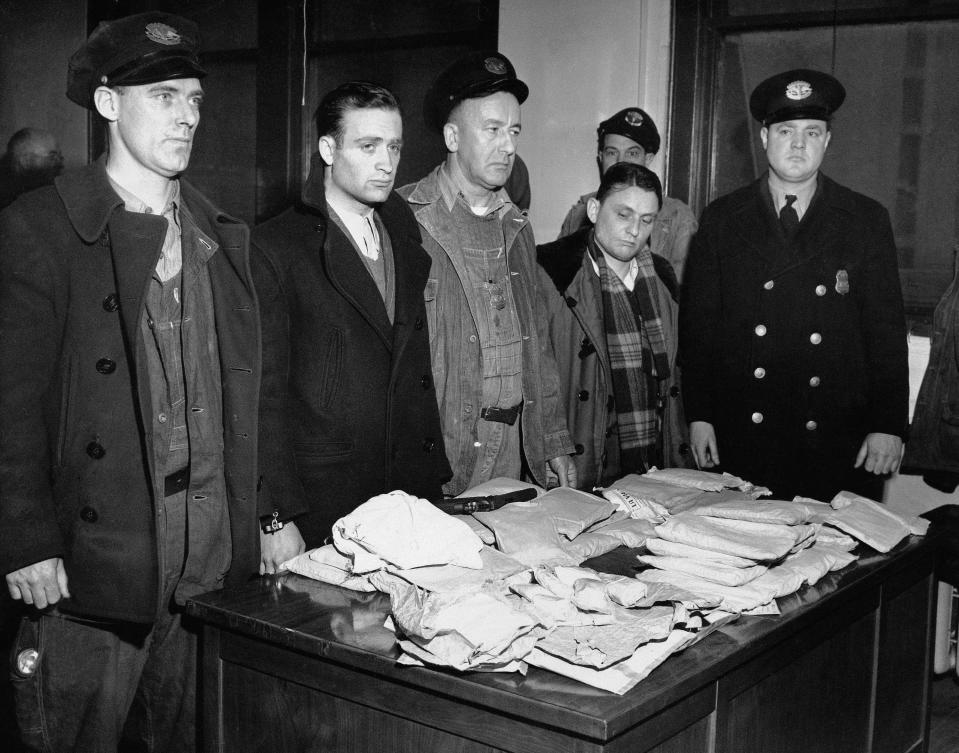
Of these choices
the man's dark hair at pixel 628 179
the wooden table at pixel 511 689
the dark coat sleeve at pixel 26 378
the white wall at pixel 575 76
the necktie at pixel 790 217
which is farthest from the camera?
the white wall at pixel 575 76

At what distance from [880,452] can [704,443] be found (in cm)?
59

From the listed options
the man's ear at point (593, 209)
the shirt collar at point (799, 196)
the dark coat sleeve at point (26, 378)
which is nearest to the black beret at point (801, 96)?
the shirt collar at point (799, 196)

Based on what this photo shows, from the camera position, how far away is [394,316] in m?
2.78

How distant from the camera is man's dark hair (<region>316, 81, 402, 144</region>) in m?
2.70

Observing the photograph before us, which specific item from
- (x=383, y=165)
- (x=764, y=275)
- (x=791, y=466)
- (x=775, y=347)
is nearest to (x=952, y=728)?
(x=791, y=466)

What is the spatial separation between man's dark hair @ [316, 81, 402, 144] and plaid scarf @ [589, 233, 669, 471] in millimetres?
1151

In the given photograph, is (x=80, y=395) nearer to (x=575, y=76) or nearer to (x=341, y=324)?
(x=341, y=324)

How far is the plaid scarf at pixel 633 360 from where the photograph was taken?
3549 millimetres

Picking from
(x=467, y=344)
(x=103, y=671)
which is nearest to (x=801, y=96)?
(x=467, y=344)

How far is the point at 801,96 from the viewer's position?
3648 millimetres

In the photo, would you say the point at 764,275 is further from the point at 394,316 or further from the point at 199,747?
the point at 199,747

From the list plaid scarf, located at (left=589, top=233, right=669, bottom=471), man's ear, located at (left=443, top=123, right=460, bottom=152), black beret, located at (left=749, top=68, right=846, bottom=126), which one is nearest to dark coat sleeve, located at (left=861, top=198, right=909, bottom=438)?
black beret, located at (left=749, top=68, right=846, bottom=126)

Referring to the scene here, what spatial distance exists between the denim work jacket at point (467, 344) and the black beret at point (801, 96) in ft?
3.34

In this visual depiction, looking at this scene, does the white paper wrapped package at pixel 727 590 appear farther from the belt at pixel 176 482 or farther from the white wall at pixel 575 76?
the white wall at pixel 575 76
